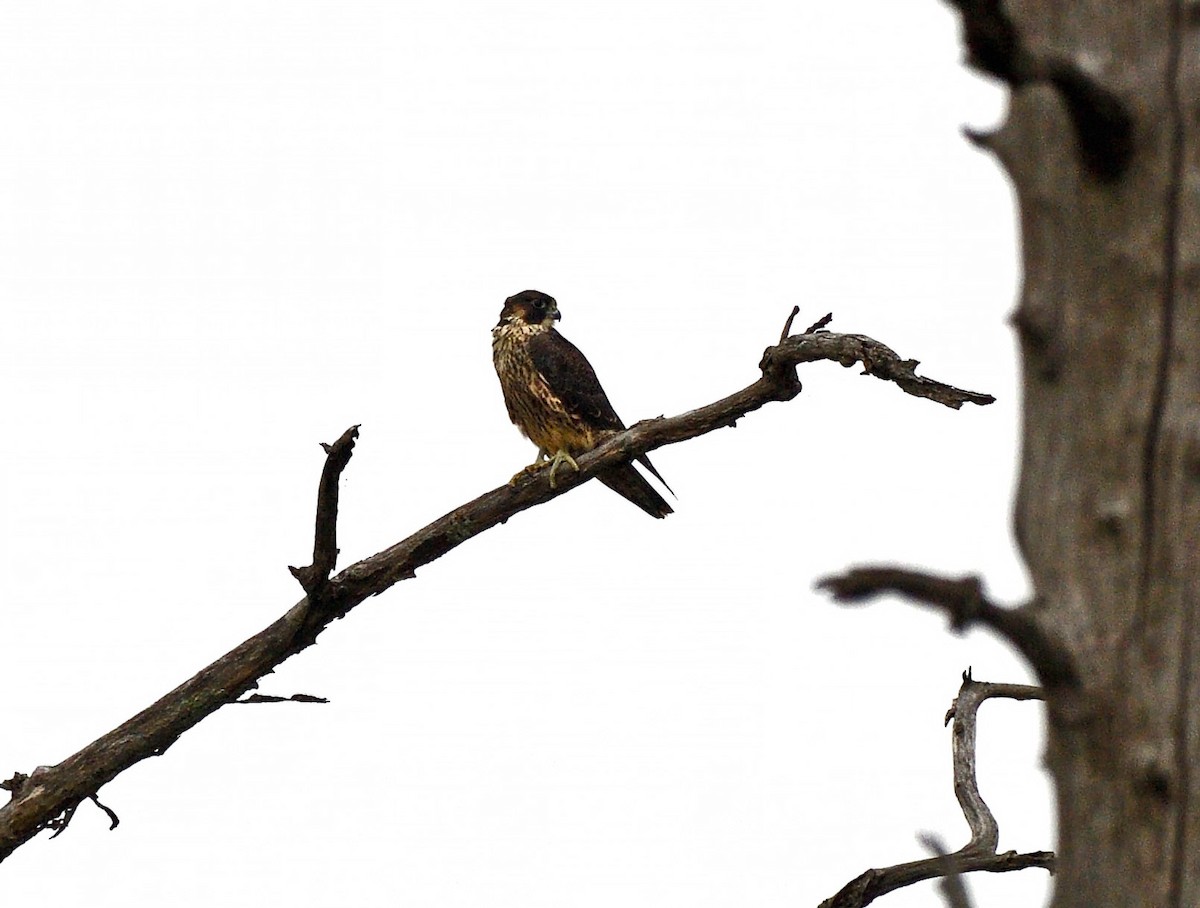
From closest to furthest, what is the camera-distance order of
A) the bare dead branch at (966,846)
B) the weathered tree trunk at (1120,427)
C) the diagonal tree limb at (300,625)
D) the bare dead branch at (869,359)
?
1. the weathered tree trunk at (1120,427)
2. the bare dead branch at (966,846)
3. the bare dead branch at (869,359)
4. the diagonal tree limb at (300,625)

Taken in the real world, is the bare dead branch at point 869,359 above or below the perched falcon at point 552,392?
below

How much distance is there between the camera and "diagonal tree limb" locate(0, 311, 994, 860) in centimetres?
428

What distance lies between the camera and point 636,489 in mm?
6391

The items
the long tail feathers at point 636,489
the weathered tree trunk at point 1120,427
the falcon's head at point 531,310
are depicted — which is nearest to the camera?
the weathered tree trunk at point 1120,427

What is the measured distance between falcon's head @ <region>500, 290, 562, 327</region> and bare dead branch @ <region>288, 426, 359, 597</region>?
355 centimetres

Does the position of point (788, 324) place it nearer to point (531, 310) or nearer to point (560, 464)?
point (560, 464)

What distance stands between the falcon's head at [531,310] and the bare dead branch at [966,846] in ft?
13.8

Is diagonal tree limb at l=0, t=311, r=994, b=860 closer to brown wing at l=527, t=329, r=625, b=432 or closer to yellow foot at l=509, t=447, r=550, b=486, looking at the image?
yellow foot at l=509, t=447, r=550, b=486

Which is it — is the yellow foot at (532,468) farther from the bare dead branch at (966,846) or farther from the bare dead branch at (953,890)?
the bare dead branch at (953,890)

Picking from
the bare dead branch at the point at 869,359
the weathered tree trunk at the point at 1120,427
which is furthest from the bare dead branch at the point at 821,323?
the weathered tree trunk at the point at 1120,427

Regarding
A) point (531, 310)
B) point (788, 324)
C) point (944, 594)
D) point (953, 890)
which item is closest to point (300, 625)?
point (788, 324)

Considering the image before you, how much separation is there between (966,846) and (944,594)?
233 cm

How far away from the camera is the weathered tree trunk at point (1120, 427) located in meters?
1.61

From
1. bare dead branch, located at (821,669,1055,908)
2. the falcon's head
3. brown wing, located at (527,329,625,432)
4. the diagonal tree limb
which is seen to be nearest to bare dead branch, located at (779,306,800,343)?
the diagonal tree limb
